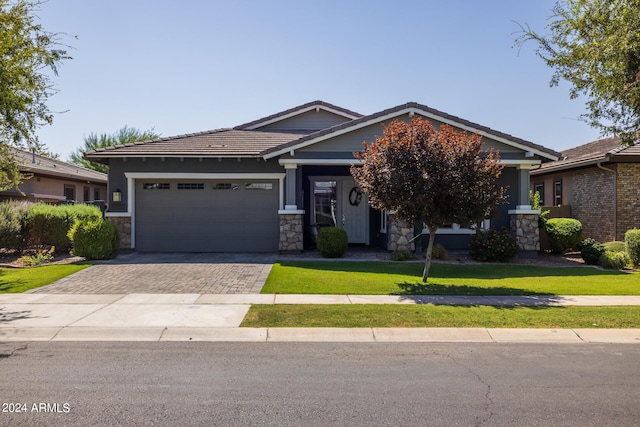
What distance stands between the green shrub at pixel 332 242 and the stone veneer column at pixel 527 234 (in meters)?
5.91

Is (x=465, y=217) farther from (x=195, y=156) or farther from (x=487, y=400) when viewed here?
(x=195, y=156)

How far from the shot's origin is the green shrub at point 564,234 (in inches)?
676

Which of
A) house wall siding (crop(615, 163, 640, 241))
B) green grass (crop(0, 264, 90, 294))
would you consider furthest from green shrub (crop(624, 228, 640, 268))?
green grass (crop(0, 264, 90, 294))

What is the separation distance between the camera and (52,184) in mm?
27266

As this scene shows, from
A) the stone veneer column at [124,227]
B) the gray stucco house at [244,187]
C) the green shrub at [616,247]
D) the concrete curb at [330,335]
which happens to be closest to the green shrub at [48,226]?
the stone veneer column at [124,227]

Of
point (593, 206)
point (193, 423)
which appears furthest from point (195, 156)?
point (593, 206)

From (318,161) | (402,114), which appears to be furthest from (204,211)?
(402,114)

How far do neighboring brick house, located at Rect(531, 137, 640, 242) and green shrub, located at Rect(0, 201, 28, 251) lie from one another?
708 inches

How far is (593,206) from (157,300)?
1780 cm

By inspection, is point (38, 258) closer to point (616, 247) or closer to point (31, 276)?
point (31, 276)

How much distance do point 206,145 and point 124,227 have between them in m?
4.10

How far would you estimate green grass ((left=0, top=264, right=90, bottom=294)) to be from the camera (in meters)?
11.0

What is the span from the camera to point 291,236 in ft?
54.0

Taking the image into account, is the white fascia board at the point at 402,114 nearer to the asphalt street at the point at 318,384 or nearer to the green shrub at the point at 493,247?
the green shrub at the point at 493,247
